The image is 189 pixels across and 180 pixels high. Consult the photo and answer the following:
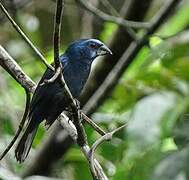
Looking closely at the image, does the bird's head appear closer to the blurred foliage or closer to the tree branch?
the blurred foliage

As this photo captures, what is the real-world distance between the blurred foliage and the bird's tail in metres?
0.44

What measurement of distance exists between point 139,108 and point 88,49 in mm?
2012

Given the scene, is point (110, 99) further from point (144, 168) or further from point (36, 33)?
point (144, 168)

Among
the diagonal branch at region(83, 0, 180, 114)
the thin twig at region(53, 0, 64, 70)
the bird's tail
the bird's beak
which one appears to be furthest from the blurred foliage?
the bird's tail

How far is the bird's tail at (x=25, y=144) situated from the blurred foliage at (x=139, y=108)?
1.45 ft

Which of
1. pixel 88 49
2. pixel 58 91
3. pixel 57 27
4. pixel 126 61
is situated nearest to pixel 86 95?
pixel 126 61

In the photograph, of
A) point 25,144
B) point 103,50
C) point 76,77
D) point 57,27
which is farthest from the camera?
point 103,50

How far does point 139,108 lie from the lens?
1312 mm

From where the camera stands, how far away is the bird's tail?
284 centimetres

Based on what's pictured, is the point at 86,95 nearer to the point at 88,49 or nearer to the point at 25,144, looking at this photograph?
the point at 88,49

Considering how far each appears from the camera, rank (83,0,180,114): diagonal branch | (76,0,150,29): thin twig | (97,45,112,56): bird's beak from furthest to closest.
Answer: (83,0,180,114): diagonal branch < (76,0,150,29): thin twig < (97,45,112,56): bird's beak

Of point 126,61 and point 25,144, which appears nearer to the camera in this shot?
point 25,144

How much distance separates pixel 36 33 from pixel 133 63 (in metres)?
1.74

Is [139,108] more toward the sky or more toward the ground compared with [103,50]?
more toward the sky
